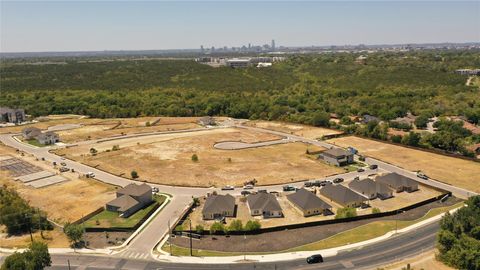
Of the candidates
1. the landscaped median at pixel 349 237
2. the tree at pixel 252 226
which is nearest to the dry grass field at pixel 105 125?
the landscaped median at pixel 349 237

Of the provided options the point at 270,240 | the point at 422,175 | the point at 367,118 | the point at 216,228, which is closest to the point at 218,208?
the point at 216,228

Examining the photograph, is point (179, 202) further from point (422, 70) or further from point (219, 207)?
point (422, 70)

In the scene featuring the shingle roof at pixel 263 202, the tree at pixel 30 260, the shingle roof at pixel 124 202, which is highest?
the tree at pixel 30 260

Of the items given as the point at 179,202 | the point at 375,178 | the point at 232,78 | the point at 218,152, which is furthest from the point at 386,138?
the point at 232,78

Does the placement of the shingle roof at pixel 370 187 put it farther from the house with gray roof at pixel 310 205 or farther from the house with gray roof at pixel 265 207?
the house with gray roof at pixel 265 207

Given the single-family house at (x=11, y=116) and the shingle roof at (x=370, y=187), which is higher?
the single-family house at (x=11, y=116)

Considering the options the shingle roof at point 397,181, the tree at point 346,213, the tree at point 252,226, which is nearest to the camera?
the tree at point 252,226

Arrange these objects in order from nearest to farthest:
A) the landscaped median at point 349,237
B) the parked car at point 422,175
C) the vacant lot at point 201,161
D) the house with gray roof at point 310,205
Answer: the landscaped median at point 349,237, the house with gray roof at point 310,205, the parked car at point 422,175, the vacant lot at point 201,161
